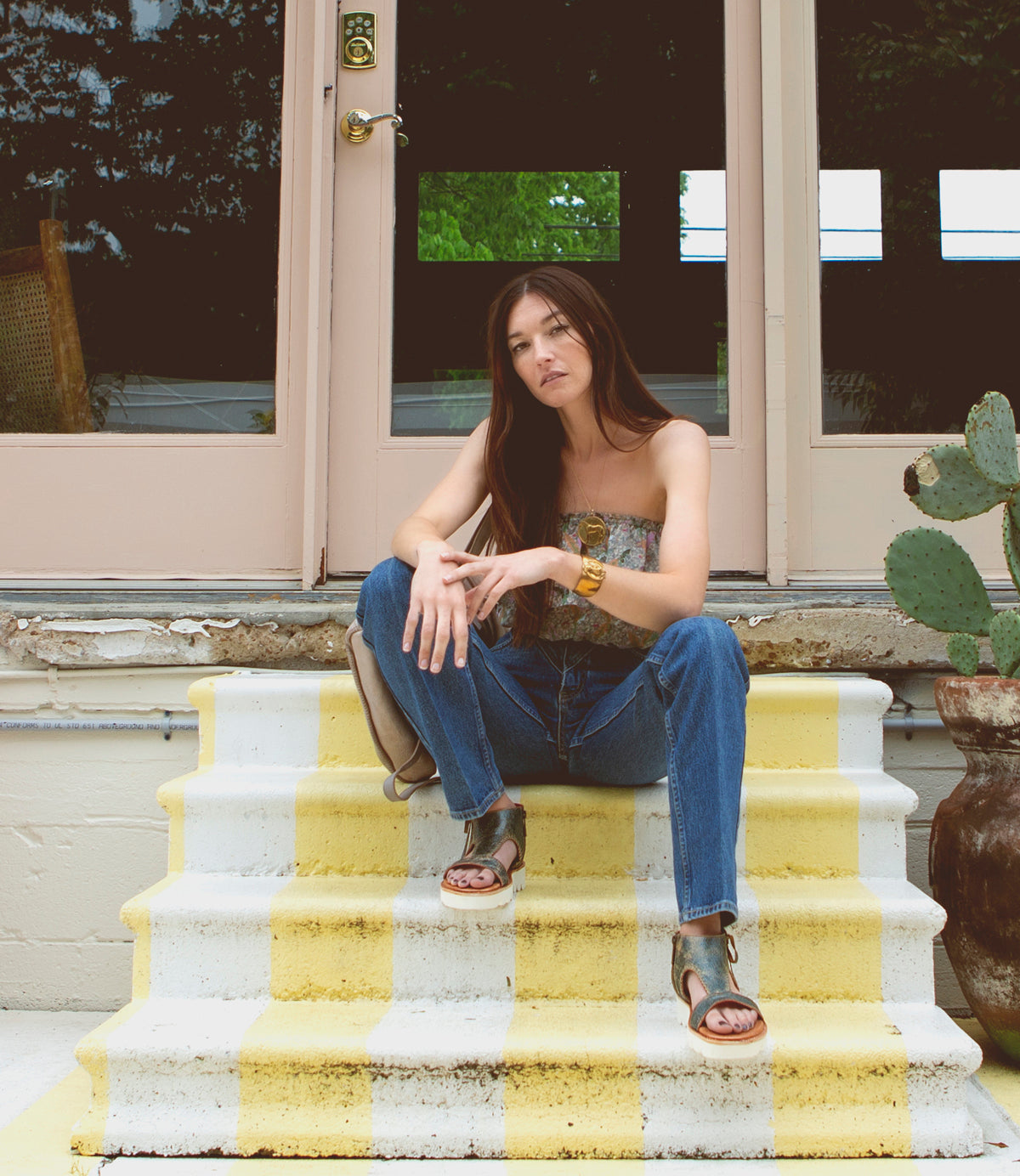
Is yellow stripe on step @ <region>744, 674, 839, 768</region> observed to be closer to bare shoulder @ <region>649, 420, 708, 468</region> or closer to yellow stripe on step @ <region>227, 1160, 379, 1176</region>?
bare shoulder @ <region>649, 420, 708, 468</region>

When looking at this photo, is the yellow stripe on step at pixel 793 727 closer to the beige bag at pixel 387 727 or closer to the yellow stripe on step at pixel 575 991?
the yellow stripe on step at pixel 575 991

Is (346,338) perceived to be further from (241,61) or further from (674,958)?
(674,958)

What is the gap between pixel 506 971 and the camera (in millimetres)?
1706

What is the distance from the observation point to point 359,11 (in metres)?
2.76

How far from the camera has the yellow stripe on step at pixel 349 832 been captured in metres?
1.88

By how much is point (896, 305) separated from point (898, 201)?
300 millimetres

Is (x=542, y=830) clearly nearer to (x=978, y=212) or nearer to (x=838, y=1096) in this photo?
(x=838, y=1096)

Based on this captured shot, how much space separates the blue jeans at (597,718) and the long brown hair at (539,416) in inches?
5.0

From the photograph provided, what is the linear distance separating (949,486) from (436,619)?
106 centimetres

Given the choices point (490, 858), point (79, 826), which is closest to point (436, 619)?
point (490, 858)

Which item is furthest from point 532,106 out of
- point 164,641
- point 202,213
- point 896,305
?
point 164,641

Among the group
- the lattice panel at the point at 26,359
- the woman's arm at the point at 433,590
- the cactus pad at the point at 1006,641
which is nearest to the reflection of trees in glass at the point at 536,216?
the lattice panel at the point at 26,359

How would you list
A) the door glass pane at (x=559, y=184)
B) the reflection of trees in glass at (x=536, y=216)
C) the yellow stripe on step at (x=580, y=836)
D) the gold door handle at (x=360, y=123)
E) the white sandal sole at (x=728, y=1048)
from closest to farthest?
the white sandal sole at (x=728, y=1048)
the yellow stripe on step at (x=580, y=836)
the gold door handle at (x=360, y=123)
the door glass pane at (x=559, y=184)
the reflection of trees in glass at (x=536, y=216)

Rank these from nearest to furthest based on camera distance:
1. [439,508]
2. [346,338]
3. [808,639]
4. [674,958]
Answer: [674,958] < [439,508] < [808,639] < [346,338]
